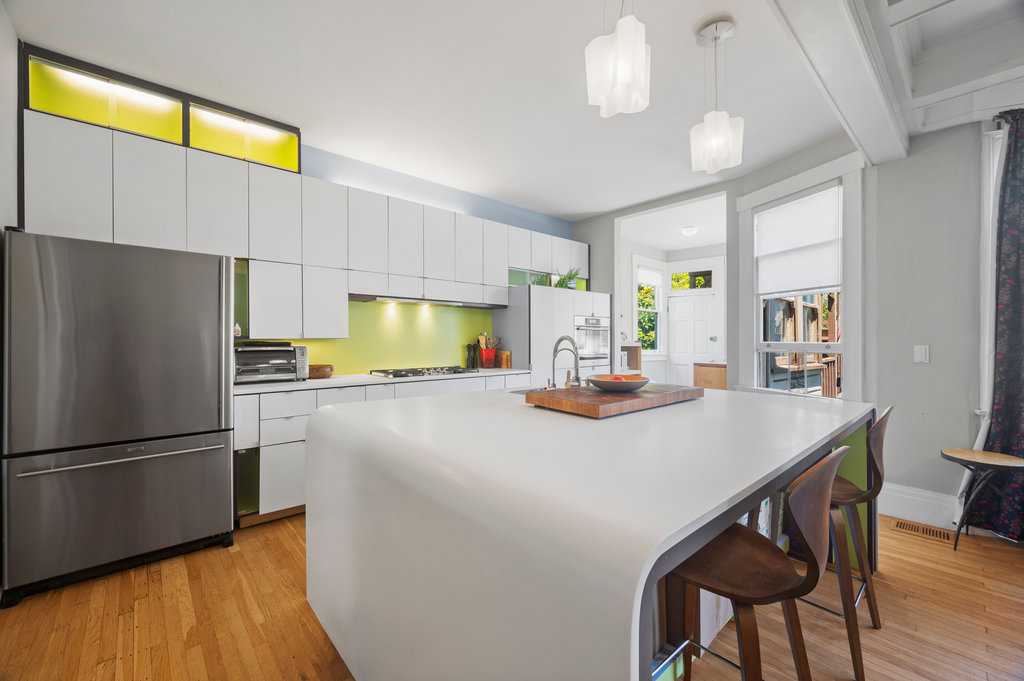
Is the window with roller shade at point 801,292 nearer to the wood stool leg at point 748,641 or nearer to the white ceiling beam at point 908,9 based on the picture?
the white ceiling beam at point 908,9

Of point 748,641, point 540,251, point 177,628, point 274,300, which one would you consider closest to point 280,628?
point 177,628

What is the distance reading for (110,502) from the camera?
2092 millimetres

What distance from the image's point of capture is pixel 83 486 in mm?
2027

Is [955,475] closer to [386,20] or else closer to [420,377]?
[420,377]

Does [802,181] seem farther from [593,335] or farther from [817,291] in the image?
[593,335]

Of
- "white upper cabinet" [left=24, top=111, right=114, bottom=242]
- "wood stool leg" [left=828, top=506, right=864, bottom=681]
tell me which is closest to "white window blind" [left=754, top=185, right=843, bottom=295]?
"wood stool leg" [left=828, top=506, right=864, bottom=681]

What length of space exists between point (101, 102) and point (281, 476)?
95.2 inches

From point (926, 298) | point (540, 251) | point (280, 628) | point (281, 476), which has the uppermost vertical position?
point (540, 251)

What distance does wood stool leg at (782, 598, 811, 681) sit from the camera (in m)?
1.10

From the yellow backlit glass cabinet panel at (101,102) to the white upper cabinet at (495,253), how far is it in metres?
2.43

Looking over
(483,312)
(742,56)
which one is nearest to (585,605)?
(742,56)

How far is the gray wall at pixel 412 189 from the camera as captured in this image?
3.46 meters

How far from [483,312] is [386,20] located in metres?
2.91

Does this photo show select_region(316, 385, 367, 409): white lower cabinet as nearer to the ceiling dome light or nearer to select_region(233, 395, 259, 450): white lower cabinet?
select_region(233, 395, 259, 450): white lower cabinet
